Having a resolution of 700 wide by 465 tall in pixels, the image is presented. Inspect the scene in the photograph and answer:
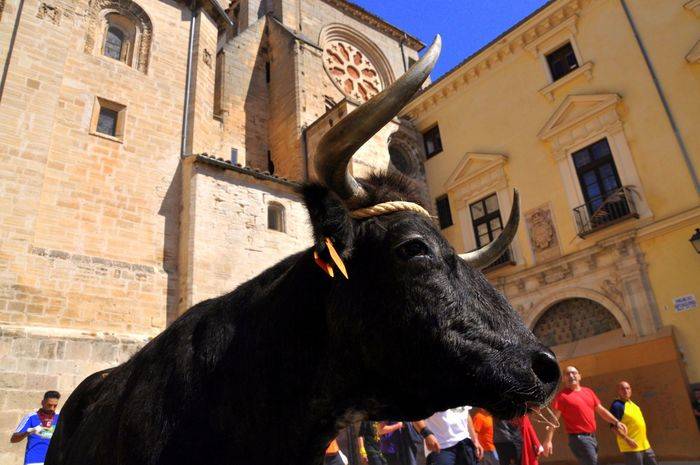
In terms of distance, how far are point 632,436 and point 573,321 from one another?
279 inches

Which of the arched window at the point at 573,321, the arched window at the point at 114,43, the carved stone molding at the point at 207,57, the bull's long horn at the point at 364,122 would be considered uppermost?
the carved stone molding at the point at 207,57

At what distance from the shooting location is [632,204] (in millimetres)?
12711

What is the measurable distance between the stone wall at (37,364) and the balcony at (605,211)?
458 inches

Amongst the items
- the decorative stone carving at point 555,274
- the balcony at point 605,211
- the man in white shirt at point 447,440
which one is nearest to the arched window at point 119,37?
the man in white shirt at point 447,440

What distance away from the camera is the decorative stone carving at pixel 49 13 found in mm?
10891

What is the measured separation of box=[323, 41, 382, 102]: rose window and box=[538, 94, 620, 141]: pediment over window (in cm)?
946

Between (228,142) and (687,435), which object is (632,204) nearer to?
(687,435)

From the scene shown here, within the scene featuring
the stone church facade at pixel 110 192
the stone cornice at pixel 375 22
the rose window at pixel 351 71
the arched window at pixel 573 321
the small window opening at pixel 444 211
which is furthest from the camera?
the stone cornice at pixel 375 22

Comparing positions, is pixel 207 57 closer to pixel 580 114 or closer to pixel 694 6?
pixel 580 114

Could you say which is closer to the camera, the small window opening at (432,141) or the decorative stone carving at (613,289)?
the decorative stone carving at (613,289)

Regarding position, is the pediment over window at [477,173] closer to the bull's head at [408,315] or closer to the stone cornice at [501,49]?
the stone cornice at [501,49]

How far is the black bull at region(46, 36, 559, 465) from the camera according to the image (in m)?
1.62

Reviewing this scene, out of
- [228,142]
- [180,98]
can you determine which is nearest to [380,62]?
[228,142]

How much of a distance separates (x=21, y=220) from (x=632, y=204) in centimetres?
1366
